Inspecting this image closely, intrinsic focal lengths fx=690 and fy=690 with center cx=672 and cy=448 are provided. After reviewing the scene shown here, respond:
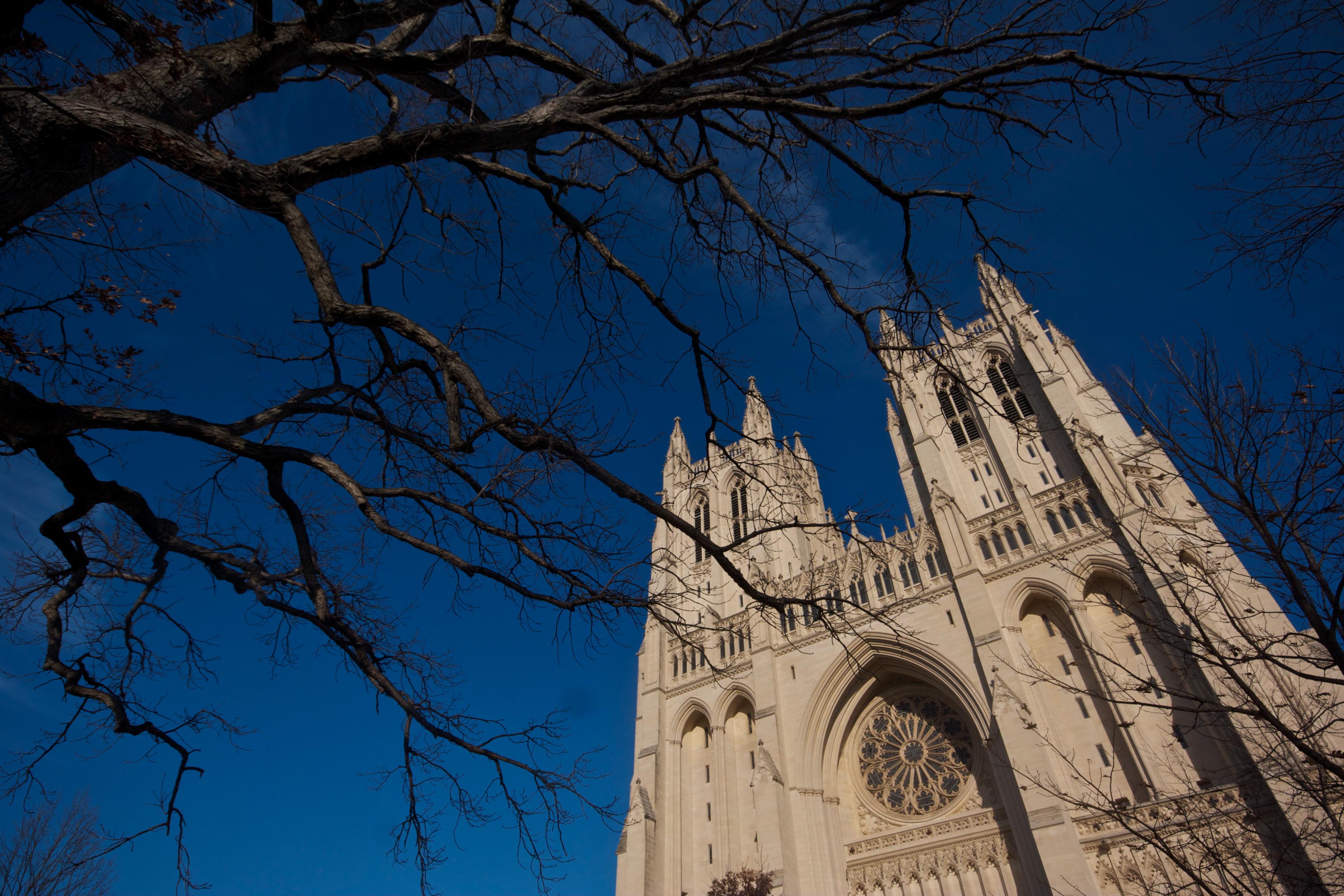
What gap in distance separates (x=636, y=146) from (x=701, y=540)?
2631 millimetres

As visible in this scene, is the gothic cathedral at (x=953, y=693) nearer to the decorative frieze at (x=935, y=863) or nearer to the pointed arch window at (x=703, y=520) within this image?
the decorative frieze at (x=935, y=863)

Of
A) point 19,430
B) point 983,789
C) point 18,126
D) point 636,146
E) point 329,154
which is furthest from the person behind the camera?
point 983,789

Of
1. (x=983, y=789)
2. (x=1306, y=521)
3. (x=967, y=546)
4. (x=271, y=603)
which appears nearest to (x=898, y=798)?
(x=983, y=789)

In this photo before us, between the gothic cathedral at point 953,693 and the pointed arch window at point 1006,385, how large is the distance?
0.37 ft

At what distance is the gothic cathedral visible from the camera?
695 inches

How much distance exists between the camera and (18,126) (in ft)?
10.1

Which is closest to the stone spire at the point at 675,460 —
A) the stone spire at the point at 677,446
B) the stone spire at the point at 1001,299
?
the stone spire at the point at 677,446

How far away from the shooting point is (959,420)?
2808 centimetres

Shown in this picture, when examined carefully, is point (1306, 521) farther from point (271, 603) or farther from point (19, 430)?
point (19, 430)

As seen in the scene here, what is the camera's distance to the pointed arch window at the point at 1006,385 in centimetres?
Result: 2600

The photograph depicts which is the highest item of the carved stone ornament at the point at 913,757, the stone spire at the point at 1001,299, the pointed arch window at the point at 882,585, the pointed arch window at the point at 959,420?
the stone spire at the point at 1001,299

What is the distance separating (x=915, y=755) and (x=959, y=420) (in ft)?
42.9

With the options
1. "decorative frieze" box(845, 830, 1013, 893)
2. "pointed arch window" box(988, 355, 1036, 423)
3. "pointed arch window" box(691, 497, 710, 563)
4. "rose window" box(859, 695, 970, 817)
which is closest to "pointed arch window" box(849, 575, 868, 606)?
"rose window" box(859, 695, 970, 817)

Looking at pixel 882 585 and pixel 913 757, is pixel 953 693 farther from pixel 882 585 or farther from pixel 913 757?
pixel 882 585
